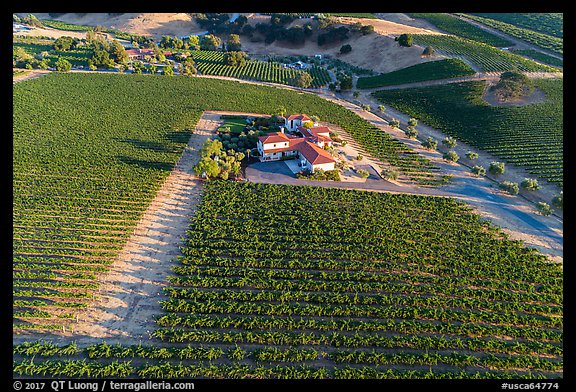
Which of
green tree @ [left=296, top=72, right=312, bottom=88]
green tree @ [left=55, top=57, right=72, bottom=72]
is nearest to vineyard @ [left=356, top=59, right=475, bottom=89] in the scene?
green tree @ [left=296, top=72, right=312, bottom=88]

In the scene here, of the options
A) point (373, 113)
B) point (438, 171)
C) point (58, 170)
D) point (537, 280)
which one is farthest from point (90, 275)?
point (373, 113)

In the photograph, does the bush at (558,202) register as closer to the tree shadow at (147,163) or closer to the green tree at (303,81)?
the tree shadow at (147,163)

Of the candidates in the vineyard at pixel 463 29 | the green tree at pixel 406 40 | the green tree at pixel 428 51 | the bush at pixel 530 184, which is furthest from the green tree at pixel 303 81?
the vineyard at pixel 463 29

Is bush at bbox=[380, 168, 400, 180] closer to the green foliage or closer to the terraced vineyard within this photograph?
the terraced vineyard

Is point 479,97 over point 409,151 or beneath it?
over

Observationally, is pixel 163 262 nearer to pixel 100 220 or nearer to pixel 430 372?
pixel 100 220

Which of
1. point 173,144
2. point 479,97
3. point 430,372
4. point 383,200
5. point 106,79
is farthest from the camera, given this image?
point 106,79
